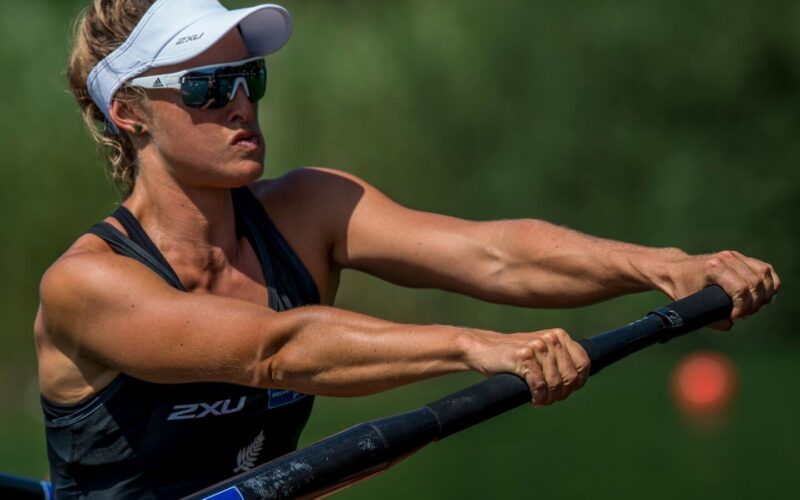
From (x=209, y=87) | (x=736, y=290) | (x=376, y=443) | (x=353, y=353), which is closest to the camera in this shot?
(x=376, y=443)

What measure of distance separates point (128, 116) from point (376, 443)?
105 cm

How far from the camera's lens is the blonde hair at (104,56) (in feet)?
9.01

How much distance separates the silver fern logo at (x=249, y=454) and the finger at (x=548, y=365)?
32.3 inches

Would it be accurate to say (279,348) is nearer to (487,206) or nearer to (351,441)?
(351,441)

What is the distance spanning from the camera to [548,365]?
214cm

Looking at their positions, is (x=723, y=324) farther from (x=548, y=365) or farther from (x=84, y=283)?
(x=84, y=283)

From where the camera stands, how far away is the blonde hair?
9.01 feet

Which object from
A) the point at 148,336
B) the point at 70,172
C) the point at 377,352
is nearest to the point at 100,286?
the point at 148,336

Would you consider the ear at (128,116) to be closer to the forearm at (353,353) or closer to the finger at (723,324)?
the forearm at (353,353)

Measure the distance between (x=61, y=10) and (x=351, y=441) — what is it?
442cm

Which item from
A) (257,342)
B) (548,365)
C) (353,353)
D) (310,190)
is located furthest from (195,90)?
(548,365)

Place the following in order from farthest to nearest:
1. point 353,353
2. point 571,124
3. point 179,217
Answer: point 571,124
point 179,217
point 353,353

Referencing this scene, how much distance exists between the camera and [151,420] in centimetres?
264

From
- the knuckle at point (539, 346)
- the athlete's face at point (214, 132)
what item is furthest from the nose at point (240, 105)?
the knuckle at point (539, 346)
